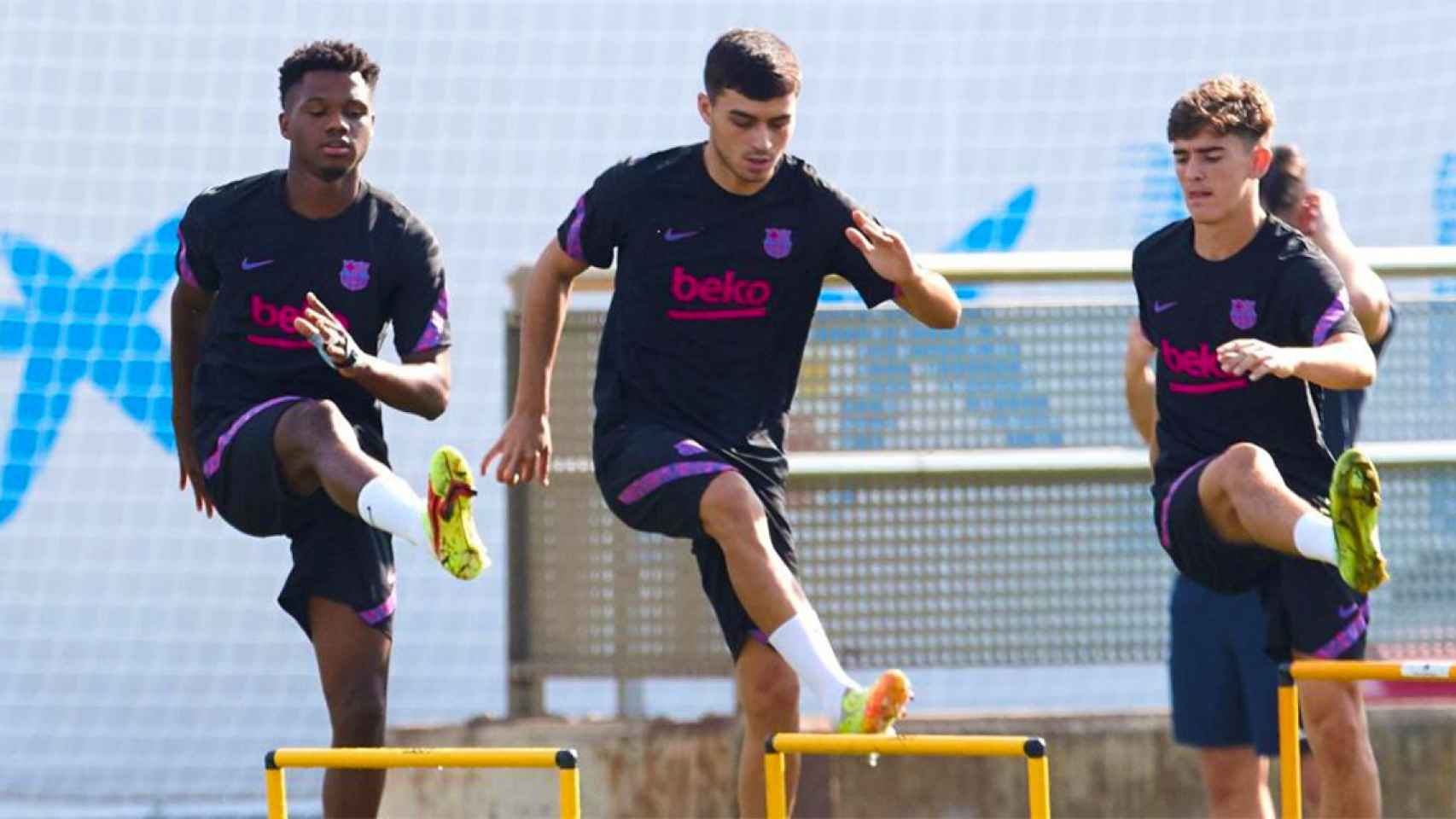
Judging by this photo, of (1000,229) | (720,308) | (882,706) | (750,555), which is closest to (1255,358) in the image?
(882,706)

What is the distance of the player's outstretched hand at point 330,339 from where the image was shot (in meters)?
5.41

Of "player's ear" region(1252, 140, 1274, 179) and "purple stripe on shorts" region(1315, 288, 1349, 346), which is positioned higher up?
"player's ear" region(1252, 140, 1274, 179)

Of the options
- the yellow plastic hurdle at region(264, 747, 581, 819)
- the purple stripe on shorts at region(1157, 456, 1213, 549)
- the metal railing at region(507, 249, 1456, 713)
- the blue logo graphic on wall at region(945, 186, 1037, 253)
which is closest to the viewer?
the yellow plastic hurdle at region(264, 747, 581, 819)

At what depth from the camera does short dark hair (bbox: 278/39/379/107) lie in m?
5.96

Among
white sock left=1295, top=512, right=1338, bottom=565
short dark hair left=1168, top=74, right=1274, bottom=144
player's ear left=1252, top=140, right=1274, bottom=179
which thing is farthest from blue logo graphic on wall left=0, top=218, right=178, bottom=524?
white sock left=1295, top=512, right=1338, bottom=565

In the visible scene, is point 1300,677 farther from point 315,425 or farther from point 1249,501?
point 315,425

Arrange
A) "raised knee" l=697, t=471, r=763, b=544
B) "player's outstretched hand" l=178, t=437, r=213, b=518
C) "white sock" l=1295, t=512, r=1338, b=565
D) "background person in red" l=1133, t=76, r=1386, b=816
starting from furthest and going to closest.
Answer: "player's outstretched hand" l=178, t=437, r=213, b=518
"background person in red" l=1133, t=76, r=1386, b=816
"raised knee" l=697, t=471, r=763, b=544
"white sock" l=1295, t=512, r=1338, b=565

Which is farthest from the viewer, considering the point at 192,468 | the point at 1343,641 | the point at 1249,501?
the point at 192,468

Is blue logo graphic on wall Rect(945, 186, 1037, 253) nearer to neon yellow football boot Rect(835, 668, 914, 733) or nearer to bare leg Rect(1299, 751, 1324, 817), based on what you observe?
bare leg Rect(1299, 751, 1324, 817)

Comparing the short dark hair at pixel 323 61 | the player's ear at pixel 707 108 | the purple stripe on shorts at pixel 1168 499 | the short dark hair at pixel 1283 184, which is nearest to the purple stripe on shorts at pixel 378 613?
the short dark hair at pixel 323 61

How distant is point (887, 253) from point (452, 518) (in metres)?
1.15

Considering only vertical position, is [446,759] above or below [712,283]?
below

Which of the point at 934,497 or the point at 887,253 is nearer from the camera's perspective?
the point at 887,253

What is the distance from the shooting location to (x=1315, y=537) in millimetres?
5434
